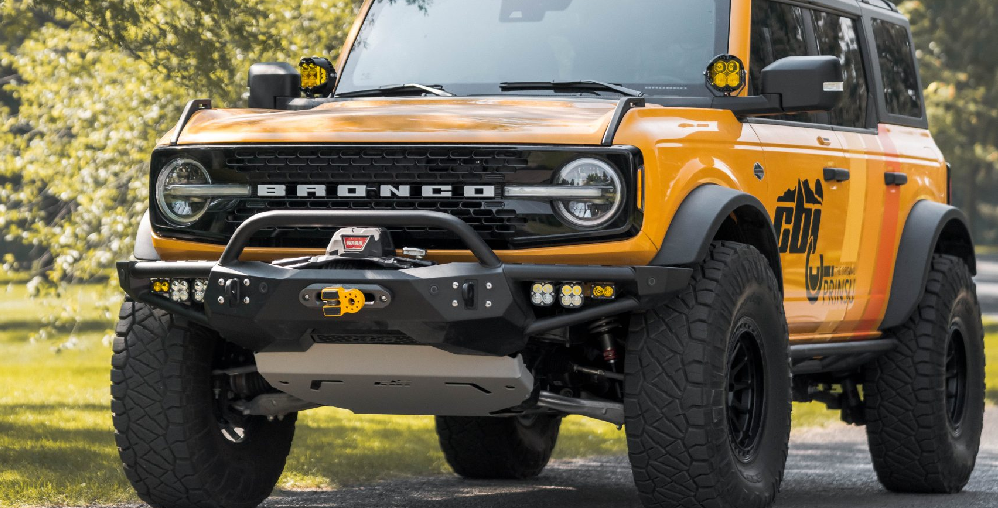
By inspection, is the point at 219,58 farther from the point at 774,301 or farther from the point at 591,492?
the point at 774,301

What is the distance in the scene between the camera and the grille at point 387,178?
5.67 meters

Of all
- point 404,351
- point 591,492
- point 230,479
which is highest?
point 404,351

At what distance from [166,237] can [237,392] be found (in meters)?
0.74

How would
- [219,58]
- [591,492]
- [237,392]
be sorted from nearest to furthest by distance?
[237,392] < [591,492] < [219,58]

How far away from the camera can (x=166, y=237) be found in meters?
6.08

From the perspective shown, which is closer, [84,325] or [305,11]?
[305,11]

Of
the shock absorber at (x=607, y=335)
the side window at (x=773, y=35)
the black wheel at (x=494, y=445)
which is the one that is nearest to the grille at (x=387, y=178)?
the shock absorber at (x=607, y=335)

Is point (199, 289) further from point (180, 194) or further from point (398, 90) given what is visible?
point (398, 90)

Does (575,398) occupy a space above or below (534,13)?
below

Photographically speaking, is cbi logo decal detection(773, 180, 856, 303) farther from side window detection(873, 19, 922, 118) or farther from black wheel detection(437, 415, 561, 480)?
black wheel detection(437, 415, 561, 480)

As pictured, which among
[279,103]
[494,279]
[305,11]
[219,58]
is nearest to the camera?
[494,279]

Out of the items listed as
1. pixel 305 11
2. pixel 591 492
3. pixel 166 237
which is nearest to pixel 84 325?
pixel 305 11

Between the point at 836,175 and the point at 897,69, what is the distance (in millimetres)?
1786

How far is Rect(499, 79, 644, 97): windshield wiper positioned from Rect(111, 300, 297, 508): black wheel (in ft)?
5.08
